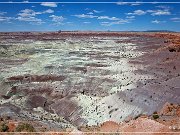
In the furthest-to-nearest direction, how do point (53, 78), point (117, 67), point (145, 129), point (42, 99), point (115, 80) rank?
1. point (117, 67)
2. point (53, 78)
3. point (115, 80)
4. point (42, 99)
5. point (145, 129)

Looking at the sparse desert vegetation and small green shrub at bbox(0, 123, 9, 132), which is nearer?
small green shrub at bbox(0, 123, 9, 132)

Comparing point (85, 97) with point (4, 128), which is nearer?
point (4, 128)

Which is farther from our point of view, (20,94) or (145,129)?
(20,94)

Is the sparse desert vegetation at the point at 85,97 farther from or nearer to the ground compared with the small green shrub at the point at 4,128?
nearer to the ground

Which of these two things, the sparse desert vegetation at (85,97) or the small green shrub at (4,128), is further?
the sparse desert vegetation at (85,97)

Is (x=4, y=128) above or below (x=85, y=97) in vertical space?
above

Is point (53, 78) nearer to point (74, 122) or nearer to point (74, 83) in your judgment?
point (74, 83)

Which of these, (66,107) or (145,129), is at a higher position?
(145,129)

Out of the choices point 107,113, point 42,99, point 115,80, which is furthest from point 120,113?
point 115,80

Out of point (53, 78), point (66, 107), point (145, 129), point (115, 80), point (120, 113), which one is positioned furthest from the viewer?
point (53, 78)

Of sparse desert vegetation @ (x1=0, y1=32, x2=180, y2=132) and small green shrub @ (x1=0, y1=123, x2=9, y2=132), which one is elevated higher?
small green shrub @ (x1=0, y1=123, x2=9, y2=132)
